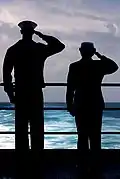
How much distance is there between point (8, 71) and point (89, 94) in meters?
0.96

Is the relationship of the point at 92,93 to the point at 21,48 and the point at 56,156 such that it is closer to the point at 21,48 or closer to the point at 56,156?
the point at 21,48

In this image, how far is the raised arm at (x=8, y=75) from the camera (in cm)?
572

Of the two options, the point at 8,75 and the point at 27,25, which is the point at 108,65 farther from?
Result: the point at 8,75

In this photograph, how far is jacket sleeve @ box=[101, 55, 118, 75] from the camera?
5.71 metres

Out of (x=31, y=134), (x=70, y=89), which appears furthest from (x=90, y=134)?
(x=31, y=134)

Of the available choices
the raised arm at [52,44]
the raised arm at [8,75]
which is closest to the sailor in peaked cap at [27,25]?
the raised arm at [52,44]

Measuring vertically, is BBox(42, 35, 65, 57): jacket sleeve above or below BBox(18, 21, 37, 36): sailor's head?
below

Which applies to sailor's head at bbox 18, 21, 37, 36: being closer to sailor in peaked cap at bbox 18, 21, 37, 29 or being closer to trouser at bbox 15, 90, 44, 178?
sailor in peaked cap at bbox 18, 21, 37, 29

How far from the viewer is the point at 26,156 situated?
582cm

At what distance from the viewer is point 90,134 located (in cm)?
575

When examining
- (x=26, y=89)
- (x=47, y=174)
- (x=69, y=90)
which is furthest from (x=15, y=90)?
(x=47, y=174)

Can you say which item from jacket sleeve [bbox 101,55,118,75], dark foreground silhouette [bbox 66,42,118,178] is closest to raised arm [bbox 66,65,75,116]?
dark foreground silhouette [bbox 66,42,118,178]

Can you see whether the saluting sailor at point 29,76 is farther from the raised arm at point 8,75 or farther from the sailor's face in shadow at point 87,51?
the sailor's face in shadow at point 87,51

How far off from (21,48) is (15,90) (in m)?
0.49
